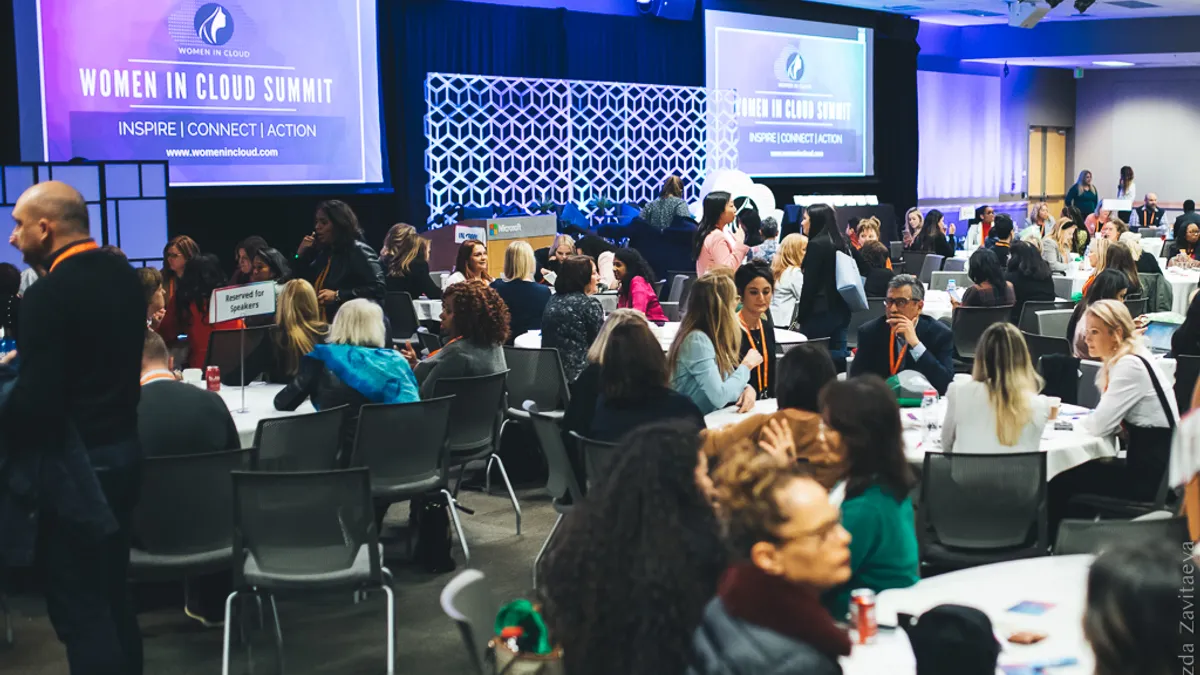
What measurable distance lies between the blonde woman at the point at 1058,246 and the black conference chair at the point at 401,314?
19.3ft

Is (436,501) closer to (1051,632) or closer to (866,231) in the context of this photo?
(1051,632)

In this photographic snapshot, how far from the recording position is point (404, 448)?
16.6ft

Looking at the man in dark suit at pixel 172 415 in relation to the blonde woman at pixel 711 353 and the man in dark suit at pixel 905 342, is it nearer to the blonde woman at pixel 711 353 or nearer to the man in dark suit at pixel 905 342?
the blonde woman at pixel 711 353

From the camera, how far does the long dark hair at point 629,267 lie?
8.02 m

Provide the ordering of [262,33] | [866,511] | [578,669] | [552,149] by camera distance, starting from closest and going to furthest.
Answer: [578,669] < [866,511] < [262,33] < [552,149]

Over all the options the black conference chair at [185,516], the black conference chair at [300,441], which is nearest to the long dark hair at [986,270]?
the black conference chair at [300,441]

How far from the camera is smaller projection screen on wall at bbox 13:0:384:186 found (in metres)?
10.0

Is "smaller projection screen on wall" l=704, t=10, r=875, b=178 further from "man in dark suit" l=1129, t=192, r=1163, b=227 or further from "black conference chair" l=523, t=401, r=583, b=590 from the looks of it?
"black conference chair" l=523, t=401, r=583, b=590

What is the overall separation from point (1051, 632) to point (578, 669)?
4.11ft

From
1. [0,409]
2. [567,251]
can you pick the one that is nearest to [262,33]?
[567,251]

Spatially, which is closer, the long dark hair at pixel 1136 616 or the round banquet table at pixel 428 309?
the long dark hair at pixel 1136 616

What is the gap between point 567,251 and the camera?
10.2 meters

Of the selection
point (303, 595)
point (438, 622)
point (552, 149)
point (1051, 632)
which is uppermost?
point (552, 149)

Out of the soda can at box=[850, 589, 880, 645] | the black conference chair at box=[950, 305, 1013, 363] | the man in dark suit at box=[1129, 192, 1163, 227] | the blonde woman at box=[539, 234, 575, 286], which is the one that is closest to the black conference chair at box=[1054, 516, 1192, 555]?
the soda can at box=[850, 589, 880, 645]
